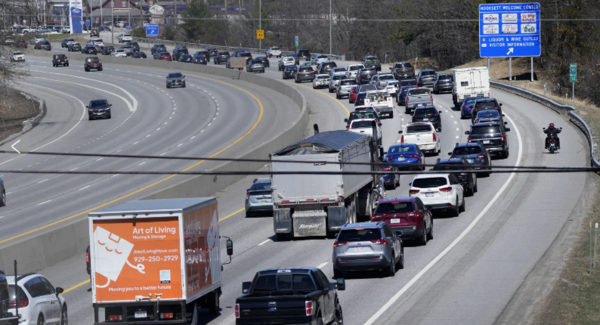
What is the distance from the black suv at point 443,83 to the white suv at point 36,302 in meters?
56.0

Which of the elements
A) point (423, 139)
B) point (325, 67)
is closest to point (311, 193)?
point (423, 139)

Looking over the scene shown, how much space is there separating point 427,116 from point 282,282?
36031 millimetres

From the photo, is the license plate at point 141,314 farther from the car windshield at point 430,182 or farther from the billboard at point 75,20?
the billboard at point 75,20

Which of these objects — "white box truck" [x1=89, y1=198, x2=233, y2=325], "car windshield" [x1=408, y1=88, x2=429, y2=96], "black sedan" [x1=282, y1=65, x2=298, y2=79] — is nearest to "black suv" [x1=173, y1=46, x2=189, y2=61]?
"black sedan" [x1=282, y1=65, x2=298, y2=79]

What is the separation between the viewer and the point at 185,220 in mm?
15805

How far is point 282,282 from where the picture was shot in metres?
15.1

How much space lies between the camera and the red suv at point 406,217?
80.4ft

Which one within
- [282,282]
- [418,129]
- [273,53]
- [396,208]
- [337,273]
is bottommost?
[337,273]

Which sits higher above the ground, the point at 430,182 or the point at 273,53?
the point at 273,53

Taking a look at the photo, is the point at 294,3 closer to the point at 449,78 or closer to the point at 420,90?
the point at 449,78

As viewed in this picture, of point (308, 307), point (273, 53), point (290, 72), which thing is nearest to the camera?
point (308, 307)

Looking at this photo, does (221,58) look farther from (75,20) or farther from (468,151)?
(468,151)

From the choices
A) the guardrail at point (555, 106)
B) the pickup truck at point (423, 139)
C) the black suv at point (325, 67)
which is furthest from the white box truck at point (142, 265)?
the black suv at point (325, 67)

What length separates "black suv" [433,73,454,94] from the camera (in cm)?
6888
